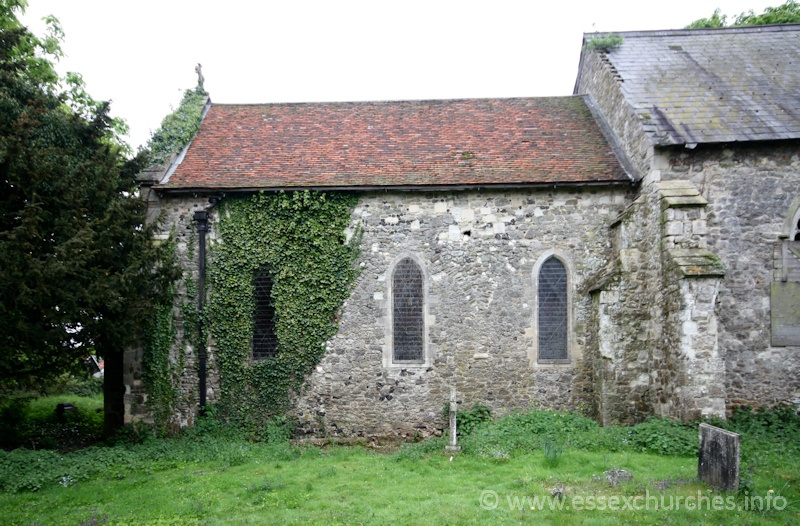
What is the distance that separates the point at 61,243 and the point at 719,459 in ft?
36.2

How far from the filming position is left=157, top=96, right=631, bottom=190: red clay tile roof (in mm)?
11766

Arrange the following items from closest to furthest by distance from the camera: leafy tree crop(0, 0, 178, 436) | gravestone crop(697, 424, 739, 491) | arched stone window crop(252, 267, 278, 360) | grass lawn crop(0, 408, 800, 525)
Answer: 1. grass lawn crop(0, 408, 800, 525)
2. gravestone crop(697, 424, 739, 491)
3. leafy tree crop(0, 0, 178, 436)
4. arched stone window crop(252, 267, 278, 360)

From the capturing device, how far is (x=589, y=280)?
1155 centimetres

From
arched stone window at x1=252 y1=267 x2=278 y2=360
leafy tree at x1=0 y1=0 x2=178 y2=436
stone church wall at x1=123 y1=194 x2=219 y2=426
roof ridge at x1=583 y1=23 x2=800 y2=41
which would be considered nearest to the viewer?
leafy tree at x1=0 y1=0 x2=178 y2=436

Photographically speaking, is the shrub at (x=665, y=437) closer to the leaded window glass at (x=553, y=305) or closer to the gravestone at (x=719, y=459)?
the gravestone at (x=719, y=459)

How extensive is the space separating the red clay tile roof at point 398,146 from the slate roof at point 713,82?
151 cm

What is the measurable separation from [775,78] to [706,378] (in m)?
8.38

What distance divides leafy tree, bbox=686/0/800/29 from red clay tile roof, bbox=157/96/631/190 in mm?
11435

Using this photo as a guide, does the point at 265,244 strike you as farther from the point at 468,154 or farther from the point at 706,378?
the point at 706,378

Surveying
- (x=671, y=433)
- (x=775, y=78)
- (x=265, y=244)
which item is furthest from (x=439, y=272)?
(x=775, y=78)

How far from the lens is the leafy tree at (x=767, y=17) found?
1969 centimetres

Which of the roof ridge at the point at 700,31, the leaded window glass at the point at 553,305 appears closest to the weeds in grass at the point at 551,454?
the leaded window glass at the point at 553,305

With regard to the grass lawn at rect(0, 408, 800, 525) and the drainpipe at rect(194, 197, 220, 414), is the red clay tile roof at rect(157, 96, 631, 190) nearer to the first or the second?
the drainpipe at rect(194, 197, 220, 414)

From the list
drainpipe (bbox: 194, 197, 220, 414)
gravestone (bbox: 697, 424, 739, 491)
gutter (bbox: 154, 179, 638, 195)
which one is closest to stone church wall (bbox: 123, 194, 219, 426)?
drainpipe (bbox: 194, 197, 220, 414)
